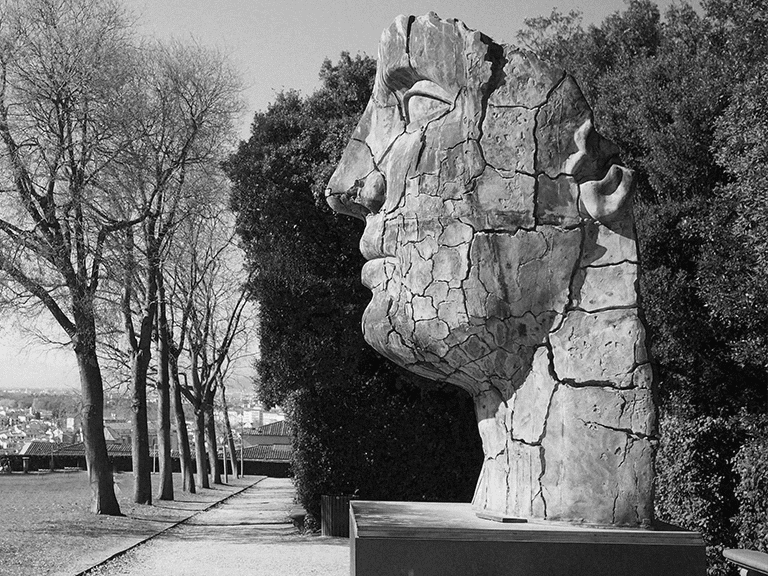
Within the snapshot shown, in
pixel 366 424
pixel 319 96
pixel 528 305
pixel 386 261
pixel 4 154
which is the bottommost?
pixel 366 424

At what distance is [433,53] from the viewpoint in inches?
215

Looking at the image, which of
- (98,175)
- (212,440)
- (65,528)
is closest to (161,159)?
(98,175)

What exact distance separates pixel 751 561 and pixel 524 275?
11.5 ft

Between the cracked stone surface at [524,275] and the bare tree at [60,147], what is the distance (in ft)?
36.2

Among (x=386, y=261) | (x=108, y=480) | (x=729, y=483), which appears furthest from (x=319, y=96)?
(x=386, y=261)

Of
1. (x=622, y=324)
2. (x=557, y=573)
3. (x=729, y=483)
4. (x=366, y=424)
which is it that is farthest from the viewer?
(x=366, y=424)

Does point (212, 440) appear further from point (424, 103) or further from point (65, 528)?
point (424, 103)

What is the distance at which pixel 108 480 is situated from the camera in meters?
16.6

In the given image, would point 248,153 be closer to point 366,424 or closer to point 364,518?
point 366,424

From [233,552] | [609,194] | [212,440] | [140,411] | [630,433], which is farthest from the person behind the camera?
[212,440]

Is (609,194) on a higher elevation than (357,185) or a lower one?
lower

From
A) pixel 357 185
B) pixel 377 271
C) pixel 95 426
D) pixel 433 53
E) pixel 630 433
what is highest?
pixel 433 53

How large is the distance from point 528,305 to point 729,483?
6623 millimetres

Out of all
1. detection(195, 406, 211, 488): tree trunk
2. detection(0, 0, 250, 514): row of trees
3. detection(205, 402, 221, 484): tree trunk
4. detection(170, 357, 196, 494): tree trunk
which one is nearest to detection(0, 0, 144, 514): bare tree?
detection(0, 0, 250, 514): row of trees
